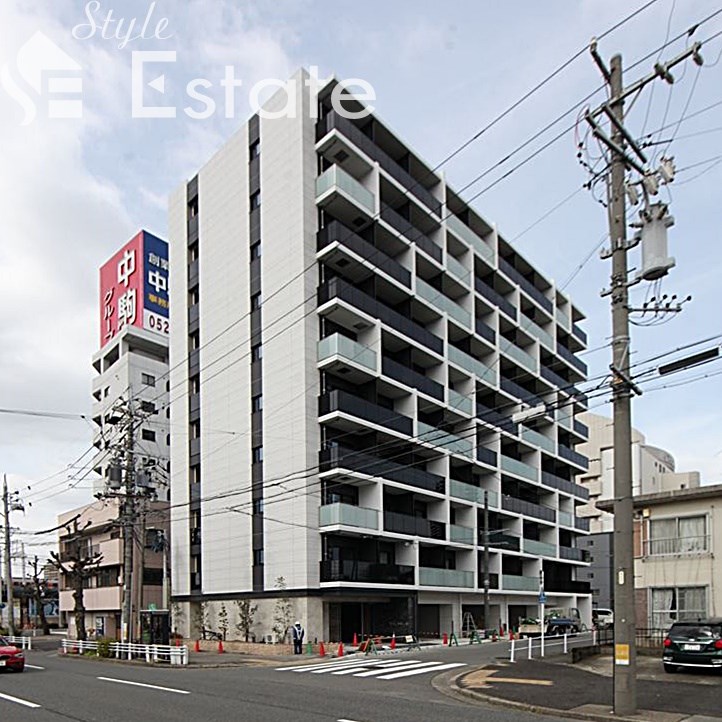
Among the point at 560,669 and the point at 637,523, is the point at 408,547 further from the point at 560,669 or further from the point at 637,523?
the point at 560,669

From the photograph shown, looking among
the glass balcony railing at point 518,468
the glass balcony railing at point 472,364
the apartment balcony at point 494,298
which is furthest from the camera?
the glass balcony railing at point 518,468

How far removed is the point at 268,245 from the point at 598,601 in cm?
6548

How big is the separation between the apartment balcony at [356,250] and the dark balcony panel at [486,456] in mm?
12856

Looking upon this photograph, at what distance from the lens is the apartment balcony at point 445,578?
45.4 m

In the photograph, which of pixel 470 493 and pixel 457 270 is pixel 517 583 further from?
pixel 457 270

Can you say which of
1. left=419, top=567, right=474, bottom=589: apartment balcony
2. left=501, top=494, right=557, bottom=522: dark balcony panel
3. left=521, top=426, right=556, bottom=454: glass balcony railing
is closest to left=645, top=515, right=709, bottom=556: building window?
left=419, top=567, right=474, bottom=589: apartment balcony

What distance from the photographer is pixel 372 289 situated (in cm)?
4606

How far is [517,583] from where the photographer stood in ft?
183

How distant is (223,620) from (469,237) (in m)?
29.8

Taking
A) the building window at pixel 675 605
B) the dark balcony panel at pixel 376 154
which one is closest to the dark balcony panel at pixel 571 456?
the dark balcony panel at pixel 376 154

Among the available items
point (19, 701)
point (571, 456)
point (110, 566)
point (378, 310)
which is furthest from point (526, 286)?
Answer: point (19, 701)

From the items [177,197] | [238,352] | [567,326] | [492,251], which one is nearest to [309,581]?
[238,352]

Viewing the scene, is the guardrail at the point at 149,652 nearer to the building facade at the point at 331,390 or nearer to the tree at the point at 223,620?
the tree at the point at 223,620

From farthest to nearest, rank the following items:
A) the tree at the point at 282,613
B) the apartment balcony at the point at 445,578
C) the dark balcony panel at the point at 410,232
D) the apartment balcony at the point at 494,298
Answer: the apartment balcony at the point at 494,298 < the dark balcony panel at the point at 410,232 < the apartment balcony at the point at 445,578 < the tree at the point at 282,613
